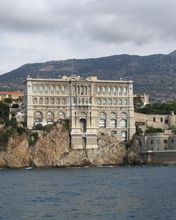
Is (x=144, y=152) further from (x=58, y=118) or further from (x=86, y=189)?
(x=86, y=189)

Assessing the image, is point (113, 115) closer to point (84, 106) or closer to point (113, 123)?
point (113, 123)

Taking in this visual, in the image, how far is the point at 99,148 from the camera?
407 feet

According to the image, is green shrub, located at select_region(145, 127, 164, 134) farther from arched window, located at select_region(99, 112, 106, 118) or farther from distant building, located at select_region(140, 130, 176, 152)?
arched window, located at select_region(99, 112, 106, 118)

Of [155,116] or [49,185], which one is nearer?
[49,185]

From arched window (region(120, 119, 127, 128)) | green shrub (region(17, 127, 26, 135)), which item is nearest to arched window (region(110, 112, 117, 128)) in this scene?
arched window (region(120, 119, 127, 128))

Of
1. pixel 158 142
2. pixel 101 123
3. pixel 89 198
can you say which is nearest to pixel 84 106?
pixel 101 123

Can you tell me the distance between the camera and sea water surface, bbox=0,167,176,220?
166ft

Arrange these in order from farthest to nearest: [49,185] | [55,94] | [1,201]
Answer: [55,94]
[49,185]
[1,201]

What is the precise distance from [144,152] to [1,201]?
6663 centimetres

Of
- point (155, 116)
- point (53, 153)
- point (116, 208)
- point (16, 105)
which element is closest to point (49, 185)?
point (116, 208)

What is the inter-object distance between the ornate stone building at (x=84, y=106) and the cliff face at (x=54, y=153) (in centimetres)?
229

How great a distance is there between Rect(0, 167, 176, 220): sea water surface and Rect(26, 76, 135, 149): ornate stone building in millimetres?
39327

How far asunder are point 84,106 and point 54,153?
1258 centimetres

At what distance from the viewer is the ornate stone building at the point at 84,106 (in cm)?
12650
